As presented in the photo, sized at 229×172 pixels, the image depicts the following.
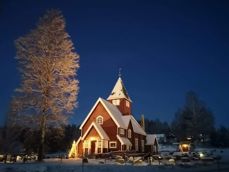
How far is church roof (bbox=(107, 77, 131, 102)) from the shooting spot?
2363 inches

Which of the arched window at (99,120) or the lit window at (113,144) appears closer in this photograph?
the lit window at (113,144)

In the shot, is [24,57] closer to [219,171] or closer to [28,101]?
[28,101]

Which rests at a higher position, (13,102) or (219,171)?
(13,102)

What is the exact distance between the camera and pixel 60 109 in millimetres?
29688

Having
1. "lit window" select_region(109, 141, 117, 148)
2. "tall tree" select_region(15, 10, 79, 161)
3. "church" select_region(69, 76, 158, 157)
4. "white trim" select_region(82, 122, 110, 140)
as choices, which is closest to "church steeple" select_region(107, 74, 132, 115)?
"church" select_region(69, 76, 158, 157)

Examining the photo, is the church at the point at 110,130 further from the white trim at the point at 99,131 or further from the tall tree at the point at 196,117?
the tall tree at the point at 196,117

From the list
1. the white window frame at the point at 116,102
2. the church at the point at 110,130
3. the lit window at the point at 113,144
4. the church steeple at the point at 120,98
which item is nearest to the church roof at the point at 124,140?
the church at the point at 110,130

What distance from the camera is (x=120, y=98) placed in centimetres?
5962

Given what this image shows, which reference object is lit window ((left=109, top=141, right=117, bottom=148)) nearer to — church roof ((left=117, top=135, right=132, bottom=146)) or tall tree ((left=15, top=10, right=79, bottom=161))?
church roof ((left=117, top=135, right=132, bottom=146))

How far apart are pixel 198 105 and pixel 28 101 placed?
5366 cm

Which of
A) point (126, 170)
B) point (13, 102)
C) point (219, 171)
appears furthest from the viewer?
point (13, 102)

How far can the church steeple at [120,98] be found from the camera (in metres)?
59.6

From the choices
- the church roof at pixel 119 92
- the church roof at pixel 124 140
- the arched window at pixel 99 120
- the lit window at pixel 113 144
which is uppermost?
the church roof at pixel 119 92

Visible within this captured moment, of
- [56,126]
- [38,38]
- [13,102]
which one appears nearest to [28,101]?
[13,102]
